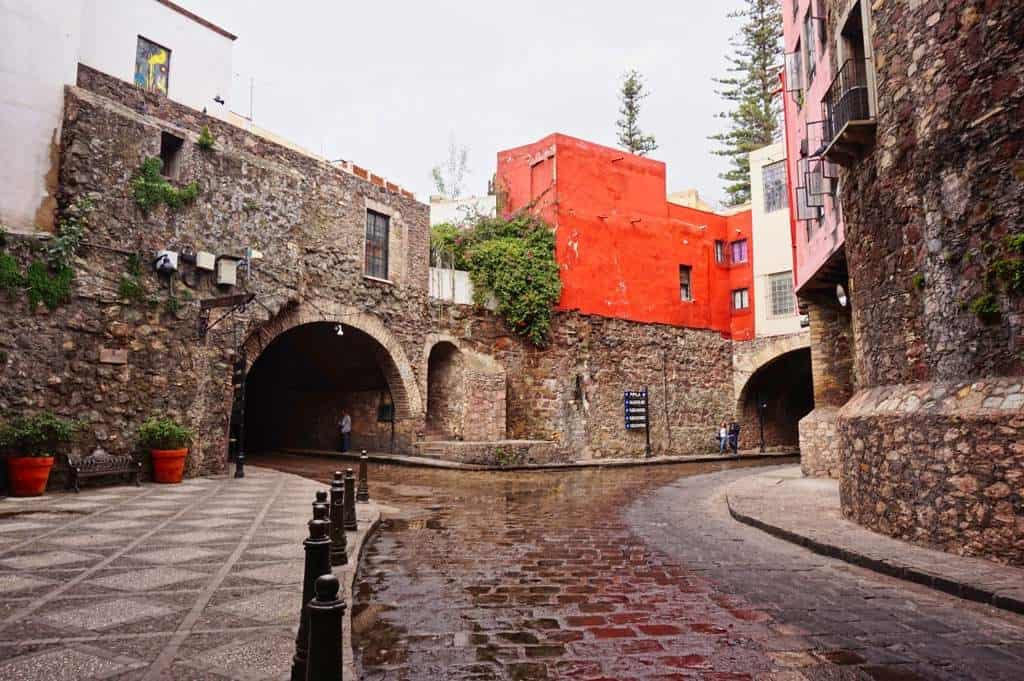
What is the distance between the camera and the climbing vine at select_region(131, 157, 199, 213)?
11844 mm

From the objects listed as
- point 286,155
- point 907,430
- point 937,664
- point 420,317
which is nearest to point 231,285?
point 286,155

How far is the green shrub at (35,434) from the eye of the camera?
9.38 meters

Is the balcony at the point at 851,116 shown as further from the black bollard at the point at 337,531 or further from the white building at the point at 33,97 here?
the white building at the point at 33,97

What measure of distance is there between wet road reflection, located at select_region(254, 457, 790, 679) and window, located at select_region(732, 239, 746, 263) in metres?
19.7

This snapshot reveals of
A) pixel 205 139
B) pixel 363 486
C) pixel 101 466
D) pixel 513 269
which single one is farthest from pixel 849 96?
pixel 513 269

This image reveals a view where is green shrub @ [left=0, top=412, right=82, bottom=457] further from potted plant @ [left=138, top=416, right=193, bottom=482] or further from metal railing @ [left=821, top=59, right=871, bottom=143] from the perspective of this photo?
metal railing @ [left=821, top=59, right=871, bottom=143]

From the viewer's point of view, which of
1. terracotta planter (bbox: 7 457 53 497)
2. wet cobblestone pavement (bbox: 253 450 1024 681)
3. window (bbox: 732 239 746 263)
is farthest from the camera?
window (bbox: 732 239 746 263)

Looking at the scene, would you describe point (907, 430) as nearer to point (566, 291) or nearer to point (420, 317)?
point (420, 317)

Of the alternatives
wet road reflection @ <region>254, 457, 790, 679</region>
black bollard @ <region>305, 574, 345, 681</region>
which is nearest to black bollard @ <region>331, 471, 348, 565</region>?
wet road reflection @ <region>254, 457, 790, 679</region>

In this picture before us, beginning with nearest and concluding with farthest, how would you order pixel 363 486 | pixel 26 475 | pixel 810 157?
1. pixel 26 475
2. pixel 363 486
3. pixel 810 157

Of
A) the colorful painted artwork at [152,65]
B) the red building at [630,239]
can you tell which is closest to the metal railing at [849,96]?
the red building at [630,239]

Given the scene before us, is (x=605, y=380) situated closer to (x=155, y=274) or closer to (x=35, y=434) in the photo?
(x=155, y=274)

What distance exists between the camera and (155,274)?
39.2ft

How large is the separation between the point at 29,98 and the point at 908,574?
13.3 m
